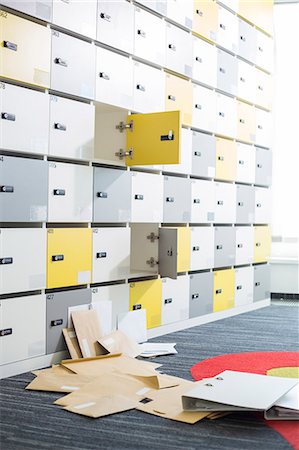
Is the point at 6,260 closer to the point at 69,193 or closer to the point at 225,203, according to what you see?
the point at 69,193

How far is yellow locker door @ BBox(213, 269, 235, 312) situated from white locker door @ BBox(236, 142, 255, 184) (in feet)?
2.74

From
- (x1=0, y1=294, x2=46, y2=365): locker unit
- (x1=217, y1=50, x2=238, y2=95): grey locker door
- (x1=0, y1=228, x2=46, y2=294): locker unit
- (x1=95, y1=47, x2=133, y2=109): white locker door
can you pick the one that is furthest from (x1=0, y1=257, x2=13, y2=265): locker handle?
(x1=217, y1=50, x2=238, y2=95): grey locker door

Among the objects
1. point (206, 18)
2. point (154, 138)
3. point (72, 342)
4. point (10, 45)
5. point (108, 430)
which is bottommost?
point (108, 430)

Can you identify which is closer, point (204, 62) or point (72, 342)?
point (72, 342)

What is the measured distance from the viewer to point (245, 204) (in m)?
5.77

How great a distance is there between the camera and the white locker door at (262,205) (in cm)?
597

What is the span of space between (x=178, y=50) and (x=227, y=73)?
32.5 inches

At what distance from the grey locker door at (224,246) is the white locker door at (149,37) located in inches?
59.8

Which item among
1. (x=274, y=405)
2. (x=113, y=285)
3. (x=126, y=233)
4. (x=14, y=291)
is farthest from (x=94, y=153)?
(x=274, y=405)

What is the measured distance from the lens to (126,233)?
420 centimetres

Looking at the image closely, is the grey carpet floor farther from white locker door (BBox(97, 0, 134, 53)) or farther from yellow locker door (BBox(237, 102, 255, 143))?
yellow locker door (BBox(237, 102, 255, 143))

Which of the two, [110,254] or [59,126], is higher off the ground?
[59,126]

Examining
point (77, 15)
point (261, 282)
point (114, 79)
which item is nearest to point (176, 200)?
point (114, 79)

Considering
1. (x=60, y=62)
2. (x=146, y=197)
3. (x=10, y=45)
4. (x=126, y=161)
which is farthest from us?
(x=146, y=197)
